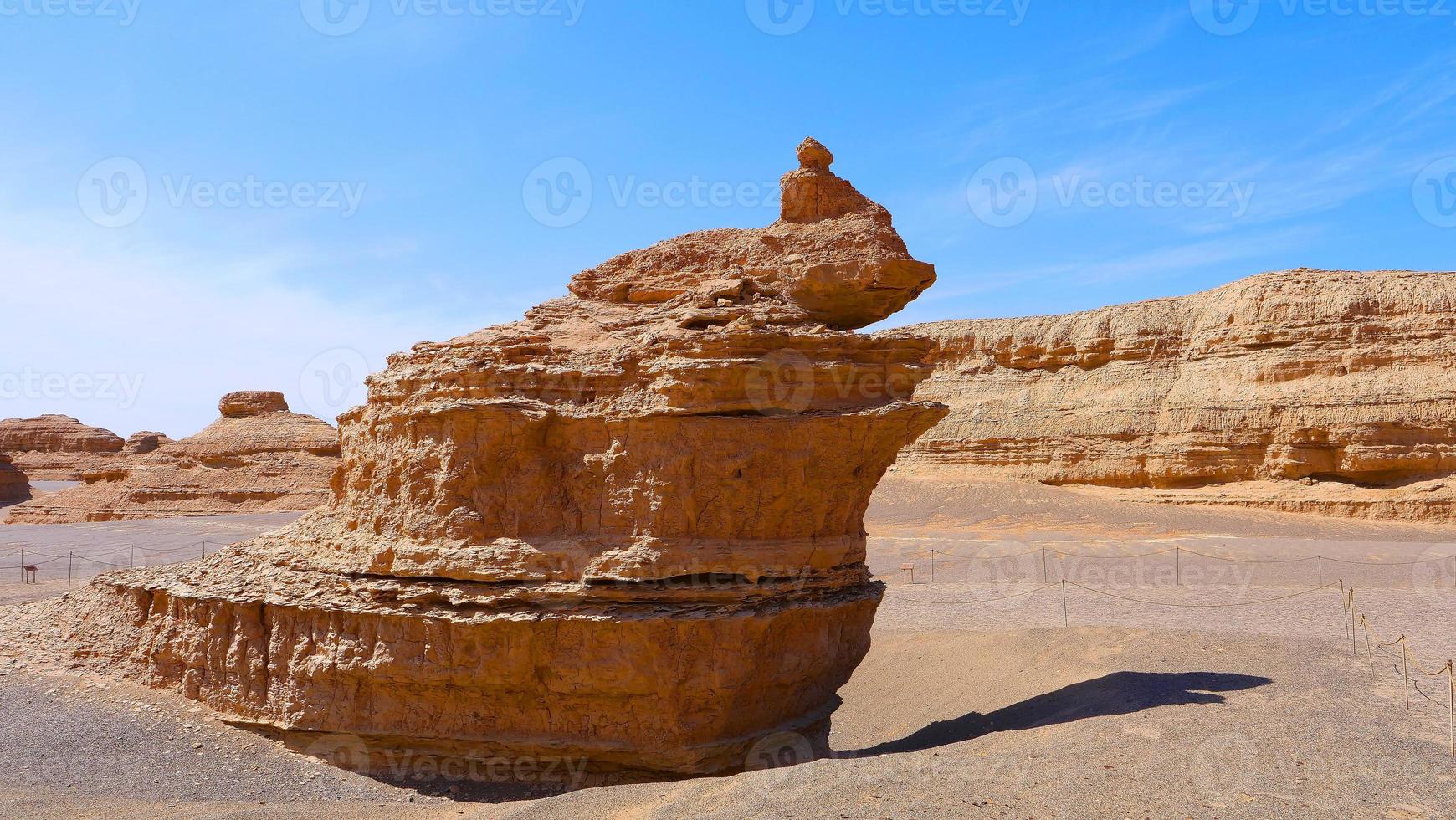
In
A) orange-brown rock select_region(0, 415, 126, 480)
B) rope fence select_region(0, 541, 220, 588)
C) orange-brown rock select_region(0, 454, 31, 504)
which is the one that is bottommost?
rope fence select_region(0, 541, 220, 588)

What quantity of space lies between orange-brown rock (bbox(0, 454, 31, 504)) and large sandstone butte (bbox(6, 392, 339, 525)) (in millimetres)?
11012

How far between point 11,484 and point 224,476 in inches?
848

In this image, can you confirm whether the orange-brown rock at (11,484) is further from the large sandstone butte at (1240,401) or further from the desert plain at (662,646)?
the large sandstone butte at (1240,401)

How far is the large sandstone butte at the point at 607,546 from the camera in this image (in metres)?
9.73

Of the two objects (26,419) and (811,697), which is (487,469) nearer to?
(811,697)

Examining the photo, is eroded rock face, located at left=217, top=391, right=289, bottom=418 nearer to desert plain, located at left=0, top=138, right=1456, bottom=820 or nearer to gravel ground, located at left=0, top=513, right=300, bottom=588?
gravel ground, located at left=0, top=513, right=300, bottom=588

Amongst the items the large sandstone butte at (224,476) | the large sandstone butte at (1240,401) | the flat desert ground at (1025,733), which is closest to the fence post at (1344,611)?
the flat desert ground at (1025,733)

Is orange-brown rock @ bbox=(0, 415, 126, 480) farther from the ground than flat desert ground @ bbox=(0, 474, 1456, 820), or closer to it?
farther from the ground

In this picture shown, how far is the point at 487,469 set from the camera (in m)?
10.3

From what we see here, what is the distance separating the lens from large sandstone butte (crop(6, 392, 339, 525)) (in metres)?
41.5

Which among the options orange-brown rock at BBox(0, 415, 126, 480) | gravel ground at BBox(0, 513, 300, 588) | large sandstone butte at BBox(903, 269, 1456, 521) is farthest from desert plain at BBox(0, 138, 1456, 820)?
orange-brown rock at BBox(0, 415, 126, 480)

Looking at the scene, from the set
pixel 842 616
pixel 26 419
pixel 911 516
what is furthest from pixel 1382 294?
pixel 26 419

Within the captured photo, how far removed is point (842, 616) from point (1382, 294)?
35.2m

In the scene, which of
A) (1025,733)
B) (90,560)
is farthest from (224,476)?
(1025,733)
